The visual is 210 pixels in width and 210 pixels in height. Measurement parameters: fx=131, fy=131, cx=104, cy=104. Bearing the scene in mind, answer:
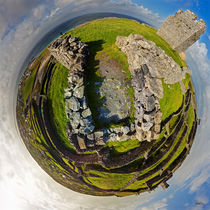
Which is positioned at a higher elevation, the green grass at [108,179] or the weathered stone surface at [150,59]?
the weathered stone surface at [150,59]

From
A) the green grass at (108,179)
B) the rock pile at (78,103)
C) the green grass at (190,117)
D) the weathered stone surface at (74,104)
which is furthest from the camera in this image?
the green grass at (190,117)

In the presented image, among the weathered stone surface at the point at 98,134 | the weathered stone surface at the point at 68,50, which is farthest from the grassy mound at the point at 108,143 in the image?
the weathered stone surface at the point at 98,134

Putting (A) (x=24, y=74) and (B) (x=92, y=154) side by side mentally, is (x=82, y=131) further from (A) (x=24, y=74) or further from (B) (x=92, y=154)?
(A) (x=24, y=74)

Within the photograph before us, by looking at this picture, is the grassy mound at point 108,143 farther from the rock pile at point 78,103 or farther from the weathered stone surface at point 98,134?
the weathered stone surface at point 98,134

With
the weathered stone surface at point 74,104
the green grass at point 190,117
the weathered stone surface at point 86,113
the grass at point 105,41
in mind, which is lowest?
the green grass at point 190,117

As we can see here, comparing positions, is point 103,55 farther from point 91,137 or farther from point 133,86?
point 91,137

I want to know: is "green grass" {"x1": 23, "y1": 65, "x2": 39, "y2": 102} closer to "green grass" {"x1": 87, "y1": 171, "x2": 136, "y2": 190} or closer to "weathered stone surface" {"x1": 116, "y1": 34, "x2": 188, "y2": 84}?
"weathered stone surface" {"x1": 116, "y1": 34, "x2": 188, "y2": 84}
